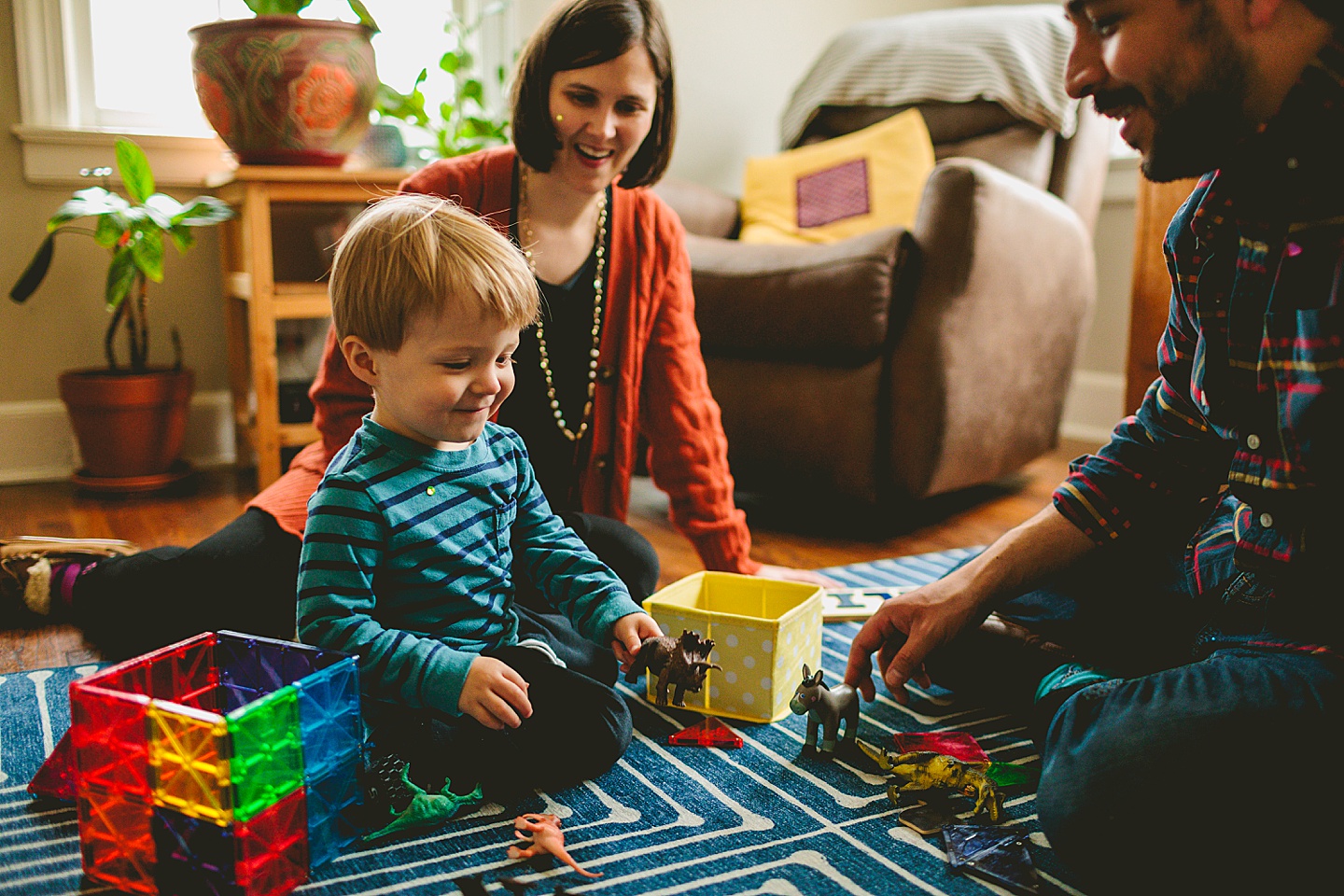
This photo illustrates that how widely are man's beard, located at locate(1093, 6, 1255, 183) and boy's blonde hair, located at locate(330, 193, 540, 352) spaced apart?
51 centimetres

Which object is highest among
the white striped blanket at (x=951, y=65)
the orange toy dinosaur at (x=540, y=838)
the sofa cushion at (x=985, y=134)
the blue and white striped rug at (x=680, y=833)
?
the white striped blanket at (x=951, y=65)

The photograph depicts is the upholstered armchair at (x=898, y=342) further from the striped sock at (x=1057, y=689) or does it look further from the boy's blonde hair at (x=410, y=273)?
the boy's blonde hair at (x=410, y=273)

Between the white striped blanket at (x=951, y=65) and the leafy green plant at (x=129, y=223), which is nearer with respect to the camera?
the leafy green plant at (x=129, y=223)

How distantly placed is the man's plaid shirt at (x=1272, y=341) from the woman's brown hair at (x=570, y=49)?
2.17 ft

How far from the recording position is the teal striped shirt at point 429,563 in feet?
2.96

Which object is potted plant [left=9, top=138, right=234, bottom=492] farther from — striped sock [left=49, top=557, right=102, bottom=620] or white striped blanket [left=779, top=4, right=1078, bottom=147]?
white striped blanket [left=779, top=4, right=1078, bottom=147]

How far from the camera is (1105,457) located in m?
1.06

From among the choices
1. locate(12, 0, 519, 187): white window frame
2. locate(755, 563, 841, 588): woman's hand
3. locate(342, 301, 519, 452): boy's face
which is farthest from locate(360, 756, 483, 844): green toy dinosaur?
locate(12, 0, 519, 187): white window frame

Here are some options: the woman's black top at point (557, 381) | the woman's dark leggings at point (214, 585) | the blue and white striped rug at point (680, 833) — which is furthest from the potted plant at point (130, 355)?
the blue and white striped rug at point (680, 833)

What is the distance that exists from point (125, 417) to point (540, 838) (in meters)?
1.64

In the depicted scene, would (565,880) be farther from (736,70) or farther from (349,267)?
(736,70)

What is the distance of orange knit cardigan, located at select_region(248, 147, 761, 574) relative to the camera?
57.7 inches

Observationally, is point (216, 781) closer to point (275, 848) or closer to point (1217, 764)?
point (275, 848)

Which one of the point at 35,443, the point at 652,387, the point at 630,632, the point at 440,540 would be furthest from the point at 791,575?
the point at 35,443
